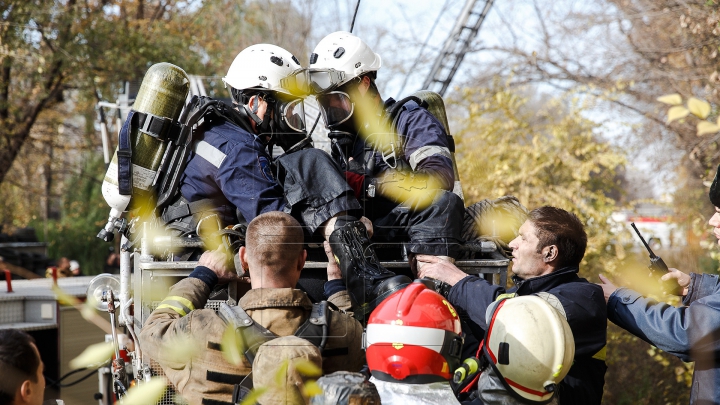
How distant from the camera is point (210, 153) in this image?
4195 mm

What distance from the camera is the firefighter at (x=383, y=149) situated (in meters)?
4.00

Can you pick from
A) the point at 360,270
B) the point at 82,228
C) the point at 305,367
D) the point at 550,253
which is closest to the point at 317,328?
the point at 305,367

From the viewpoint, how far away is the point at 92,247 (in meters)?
18.2

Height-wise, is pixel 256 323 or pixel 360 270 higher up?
pixel 360 270

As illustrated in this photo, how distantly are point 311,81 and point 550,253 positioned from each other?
209 cm

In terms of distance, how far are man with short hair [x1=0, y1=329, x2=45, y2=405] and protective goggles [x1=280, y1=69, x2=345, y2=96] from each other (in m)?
2.58

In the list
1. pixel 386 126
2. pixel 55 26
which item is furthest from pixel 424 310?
pixel 55 26

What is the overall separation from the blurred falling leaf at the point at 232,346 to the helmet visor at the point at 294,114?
6.46ft

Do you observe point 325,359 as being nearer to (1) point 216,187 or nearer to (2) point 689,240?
(1) point 216,187

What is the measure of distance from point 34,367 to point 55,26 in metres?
11.3

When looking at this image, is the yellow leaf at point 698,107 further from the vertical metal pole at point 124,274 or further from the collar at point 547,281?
the vertical metal pole at point 124,274

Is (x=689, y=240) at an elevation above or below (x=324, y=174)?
below

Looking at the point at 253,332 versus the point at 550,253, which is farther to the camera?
the point at 550,253

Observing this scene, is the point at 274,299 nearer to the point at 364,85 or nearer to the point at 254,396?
the point at 254,396
